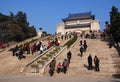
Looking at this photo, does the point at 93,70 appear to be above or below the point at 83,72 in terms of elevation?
above

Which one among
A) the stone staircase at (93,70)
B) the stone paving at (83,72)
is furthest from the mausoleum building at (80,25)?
the stone paving at (83,72)

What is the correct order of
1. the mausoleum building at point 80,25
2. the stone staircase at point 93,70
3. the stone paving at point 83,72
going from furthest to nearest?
the mausoleum building at point 80,25 → the stone staircase at point 93,70 → the stone paving at point 83,72

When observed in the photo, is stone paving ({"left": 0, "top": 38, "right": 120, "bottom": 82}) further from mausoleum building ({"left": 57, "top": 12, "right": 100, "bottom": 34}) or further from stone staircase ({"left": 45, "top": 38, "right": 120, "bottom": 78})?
mausoleum building ({"left": 57, "top": 12, "right": 100, "bottom": 34})

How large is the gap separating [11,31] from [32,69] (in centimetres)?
2713

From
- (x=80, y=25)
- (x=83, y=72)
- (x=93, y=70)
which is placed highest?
(x=80, y=25)

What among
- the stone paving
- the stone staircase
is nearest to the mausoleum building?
the stone staircase

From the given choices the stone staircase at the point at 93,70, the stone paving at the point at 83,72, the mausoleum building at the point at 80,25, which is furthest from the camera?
the mausoleum building at the point at 80,25

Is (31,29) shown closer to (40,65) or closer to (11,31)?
(11,31)

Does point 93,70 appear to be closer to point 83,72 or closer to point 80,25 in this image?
point 83,72

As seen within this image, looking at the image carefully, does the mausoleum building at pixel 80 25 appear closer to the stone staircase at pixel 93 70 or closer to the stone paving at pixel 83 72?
the stone staircase at pixel 93 70

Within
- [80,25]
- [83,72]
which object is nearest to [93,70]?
[83,72]

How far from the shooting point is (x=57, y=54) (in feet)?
76.1

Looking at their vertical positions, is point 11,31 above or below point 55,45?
above

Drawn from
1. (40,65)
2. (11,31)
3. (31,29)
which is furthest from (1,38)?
(40,65)
